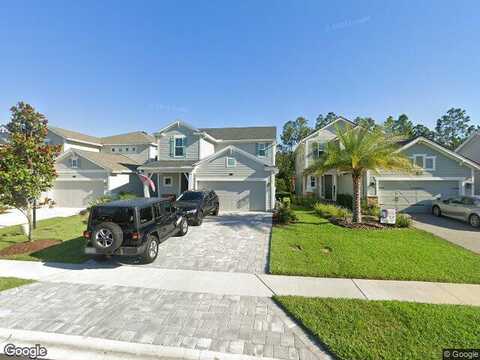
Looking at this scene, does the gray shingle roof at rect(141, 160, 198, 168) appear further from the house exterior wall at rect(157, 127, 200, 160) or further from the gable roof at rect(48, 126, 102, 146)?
the gable roof at rect(48, 126, 102, 146)

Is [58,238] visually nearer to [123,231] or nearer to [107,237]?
[107,237]

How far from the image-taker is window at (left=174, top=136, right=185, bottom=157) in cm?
2027

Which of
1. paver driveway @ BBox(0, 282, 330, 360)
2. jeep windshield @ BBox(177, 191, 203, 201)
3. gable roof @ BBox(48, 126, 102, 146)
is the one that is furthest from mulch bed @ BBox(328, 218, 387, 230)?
gable roof @ BBox(48, 126, 102, 146)

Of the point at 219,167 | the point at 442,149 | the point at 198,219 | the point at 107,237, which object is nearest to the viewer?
the point at 107,237

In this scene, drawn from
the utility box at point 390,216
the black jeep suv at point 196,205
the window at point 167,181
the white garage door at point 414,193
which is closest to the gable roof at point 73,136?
the window at point 167,181

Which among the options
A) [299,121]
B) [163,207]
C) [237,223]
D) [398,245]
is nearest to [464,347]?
[398,245]

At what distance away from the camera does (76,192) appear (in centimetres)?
1997

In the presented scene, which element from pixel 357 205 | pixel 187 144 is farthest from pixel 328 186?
pixel 187 144

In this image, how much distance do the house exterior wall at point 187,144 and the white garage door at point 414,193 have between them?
15578mm

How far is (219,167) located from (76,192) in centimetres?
1392

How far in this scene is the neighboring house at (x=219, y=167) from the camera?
16.5 meters

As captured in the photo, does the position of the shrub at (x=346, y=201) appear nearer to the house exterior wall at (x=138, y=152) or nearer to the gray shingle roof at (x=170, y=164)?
the gray shingle roof at (x=170, y=164)

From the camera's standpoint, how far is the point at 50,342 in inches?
140

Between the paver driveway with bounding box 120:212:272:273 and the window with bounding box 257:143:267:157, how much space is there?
477 inches
